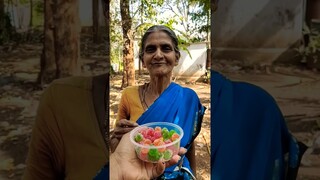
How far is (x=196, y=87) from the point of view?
54.1 inches

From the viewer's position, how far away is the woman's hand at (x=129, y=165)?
3.76 ft

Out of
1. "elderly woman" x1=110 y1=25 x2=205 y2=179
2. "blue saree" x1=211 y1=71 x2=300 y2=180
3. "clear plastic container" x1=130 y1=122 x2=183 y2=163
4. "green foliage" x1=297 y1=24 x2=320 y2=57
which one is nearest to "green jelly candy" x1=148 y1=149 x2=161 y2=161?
"clear plastic container" x1=130 y1=122 x2=183 y2=163

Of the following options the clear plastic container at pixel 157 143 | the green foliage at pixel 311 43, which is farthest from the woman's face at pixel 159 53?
the green foliage at pixel 311 43

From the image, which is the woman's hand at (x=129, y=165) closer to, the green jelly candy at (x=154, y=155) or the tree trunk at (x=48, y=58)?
the green jelly candy at (x=154, y=155)

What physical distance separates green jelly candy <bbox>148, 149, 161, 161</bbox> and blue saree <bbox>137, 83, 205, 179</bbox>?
0.14 m

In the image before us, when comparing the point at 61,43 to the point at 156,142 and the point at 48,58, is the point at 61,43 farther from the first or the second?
the point at 156,142

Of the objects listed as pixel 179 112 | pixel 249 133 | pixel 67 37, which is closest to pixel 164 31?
pixel 179 112

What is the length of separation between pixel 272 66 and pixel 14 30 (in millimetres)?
835

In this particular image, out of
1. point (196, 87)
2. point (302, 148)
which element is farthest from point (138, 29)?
point (302, 148)

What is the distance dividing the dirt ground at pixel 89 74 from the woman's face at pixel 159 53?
306 millimetres

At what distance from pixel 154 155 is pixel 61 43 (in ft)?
1.72

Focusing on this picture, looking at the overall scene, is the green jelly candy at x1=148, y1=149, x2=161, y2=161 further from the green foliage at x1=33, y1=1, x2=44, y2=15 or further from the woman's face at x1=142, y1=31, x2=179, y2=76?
the green foliage at x1=33, y1=1, x2=44, y2=15

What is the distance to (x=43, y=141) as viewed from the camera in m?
1.00

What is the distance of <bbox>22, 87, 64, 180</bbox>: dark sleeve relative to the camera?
3.26 ft
